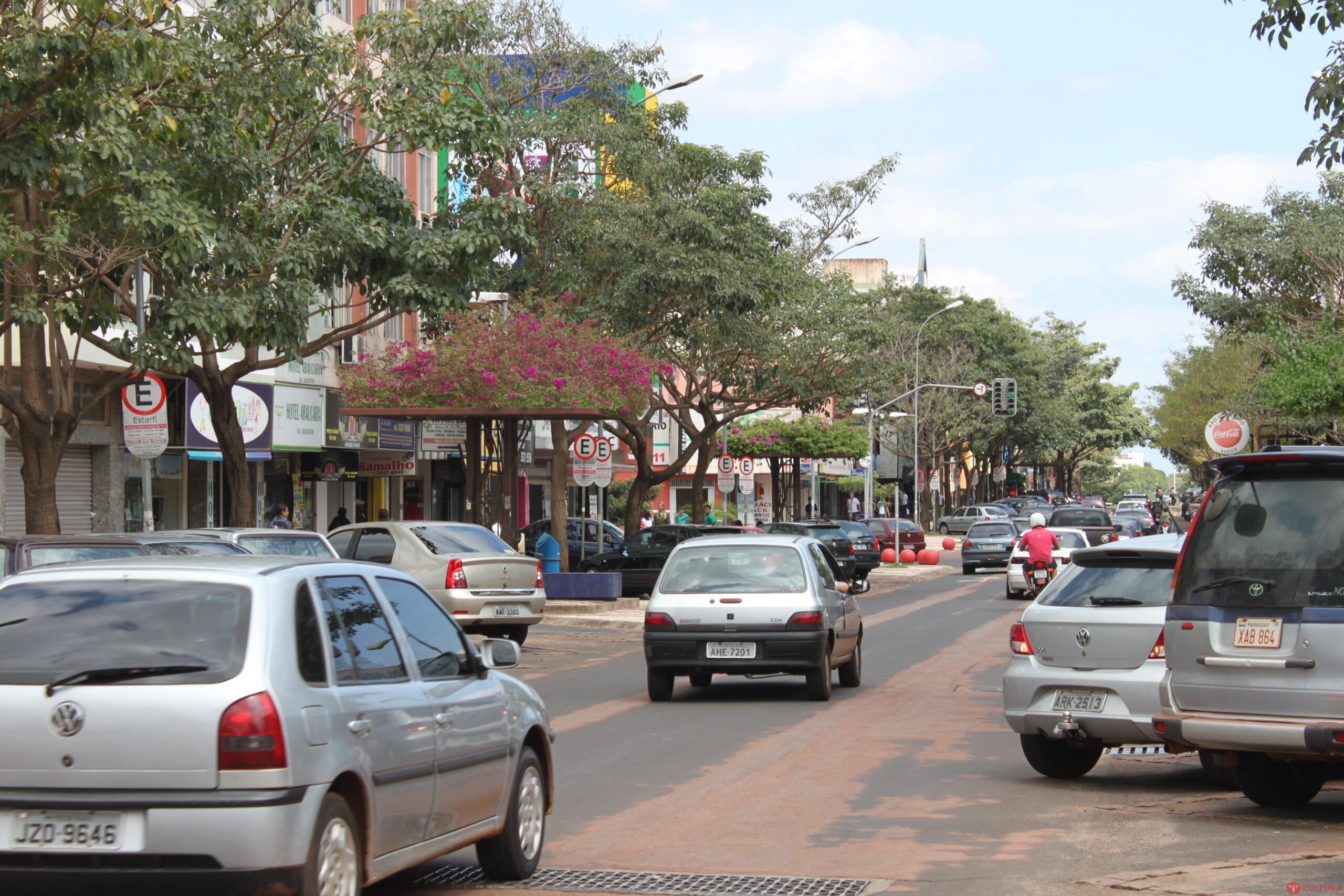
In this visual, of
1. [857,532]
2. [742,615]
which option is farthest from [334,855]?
[857,532]

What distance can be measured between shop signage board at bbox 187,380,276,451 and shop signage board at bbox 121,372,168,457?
33.9 feet

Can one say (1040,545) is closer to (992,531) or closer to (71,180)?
(71,180)

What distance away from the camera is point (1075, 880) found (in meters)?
7.62

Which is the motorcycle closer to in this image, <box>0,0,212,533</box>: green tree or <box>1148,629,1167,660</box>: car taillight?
<box>0,0,212,533</box>: green tree

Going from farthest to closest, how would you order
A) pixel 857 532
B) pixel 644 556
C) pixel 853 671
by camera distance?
1. pixel 857 532
2. pixel 644 556
3. pixel 853 671

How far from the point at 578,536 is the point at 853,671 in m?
21.6

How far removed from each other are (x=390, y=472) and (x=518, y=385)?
48.7 ft

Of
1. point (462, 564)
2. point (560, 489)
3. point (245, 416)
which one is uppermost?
point (245, 416)

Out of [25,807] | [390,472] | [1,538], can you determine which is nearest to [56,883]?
[25,807]

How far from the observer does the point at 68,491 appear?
2731 cm

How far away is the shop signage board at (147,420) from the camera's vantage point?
1869cm

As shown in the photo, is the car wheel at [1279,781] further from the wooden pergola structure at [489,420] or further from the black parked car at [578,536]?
the black parked car at [578,536]

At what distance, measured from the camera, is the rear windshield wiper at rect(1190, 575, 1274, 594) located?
332 inches

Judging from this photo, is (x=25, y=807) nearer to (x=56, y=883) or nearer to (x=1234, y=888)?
(x=56, y=883)
